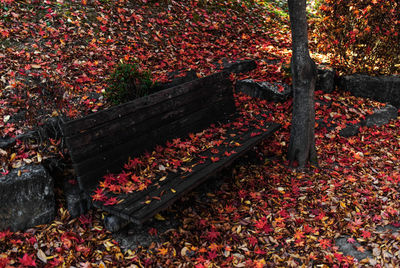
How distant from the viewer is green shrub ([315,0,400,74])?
5547 millimetres

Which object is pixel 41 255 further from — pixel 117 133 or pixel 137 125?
pixel 137 125

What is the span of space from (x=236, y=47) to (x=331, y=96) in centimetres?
247

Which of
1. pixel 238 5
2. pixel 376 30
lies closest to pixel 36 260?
pixel 376 30

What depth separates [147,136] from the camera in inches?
130

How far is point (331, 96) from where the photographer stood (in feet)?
18.5

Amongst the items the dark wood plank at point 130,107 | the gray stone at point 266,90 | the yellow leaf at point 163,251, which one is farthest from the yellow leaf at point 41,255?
the gray stone at point 266,90

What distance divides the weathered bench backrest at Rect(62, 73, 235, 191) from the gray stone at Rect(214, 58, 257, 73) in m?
1.65

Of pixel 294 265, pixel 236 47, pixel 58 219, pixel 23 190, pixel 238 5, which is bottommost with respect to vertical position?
pixel 294 265

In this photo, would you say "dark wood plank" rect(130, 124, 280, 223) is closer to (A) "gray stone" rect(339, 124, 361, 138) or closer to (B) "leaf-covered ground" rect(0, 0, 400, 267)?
(B) "leaf-covered ground" rect(0, 0, 400, 267)

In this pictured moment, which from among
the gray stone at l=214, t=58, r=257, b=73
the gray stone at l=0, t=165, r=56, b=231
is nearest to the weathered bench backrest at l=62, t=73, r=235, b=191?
the gray stone at l=0, t=165, r=56, b=231

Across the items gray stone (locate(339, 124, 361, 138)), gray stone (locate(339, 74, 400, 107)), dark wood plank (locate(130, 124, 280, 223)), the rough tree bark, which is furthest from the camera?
gray stone (locate(339, 74, 400, 107))

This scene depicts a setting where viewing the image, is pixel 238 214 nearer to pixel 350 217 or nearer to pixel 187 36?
pixel 350 217

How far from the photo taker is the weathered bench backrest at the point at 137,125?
274 centimetres

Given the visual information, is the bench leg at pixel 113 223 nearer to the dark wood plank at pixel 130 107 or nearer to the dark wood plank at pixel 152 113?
the dark wood plank at pixel 152 113
